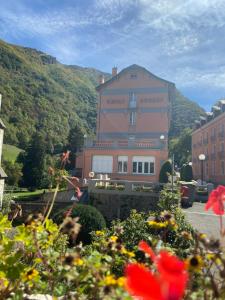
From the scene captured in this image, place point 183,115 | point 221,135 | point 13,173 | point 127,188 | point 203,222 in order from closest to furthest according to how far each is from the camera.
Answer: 1. point 203,222
2. point 127,188
3. point 13,173
4. point 221,135
5. point 183,115

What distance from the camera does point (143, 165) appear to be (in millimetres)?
29188

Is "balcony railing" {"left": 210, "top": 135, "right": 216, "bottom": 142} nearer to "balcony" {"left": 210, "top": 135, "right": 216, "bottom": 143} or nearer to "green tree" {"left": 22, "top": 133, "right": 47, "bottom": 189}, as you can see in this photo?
"balcony" {"left": 210, "top": 135, "right": 216, "bottom": 143}

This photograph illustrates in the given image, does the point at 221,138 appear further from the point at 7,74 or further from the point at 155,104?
the point at 7,74

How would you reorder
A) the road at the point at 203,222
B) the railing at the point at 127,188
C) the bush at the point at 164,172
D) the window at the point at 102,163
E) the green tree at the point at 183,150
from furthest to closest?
the green tree at the point at 183,150, the window at the point at 102,163, the bush at the point at 164,172, the railing at the point at 127,188, the road at the point at 203,222

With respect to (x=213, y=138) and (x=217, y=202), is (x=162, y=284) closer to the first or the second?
(x=217, y=202)

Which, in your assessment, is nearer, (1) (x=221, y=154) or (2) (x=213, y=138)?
(1) (x=221, y=154)

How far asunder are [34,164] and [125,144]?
46.9ft

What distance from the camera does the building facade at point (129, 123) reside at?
2956 centimetres

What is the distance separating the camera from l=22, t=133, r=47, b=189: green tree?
37.6 m

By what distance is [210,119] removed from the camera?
44375mm

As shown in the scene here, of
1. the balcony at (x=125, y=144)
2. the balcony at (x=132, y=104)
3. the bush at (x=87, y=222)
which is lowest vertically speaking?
the bush at (x=87, y=222)

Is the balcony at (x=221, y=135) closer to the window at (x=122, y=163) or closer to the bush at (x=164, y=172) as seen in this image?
the bush at (x=164, y=172)

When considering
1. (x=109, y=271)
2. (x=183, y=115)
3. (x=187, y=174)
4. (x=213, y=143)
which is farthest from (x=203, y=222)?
(x=183, y=115)

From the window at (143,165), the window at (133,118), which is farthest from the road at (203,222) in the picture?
the window at (133,118)
